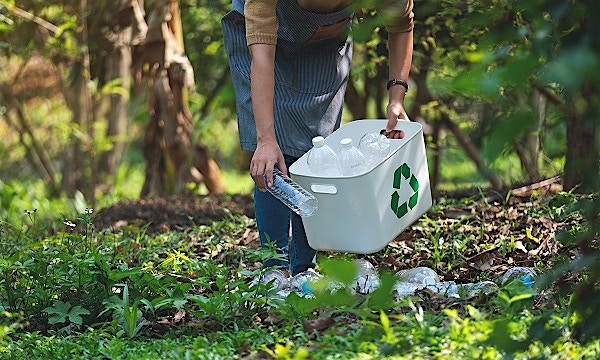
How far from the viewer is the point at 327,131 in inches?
150

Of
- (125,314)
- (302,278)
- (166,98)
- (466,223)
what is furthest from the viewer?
(166,98)

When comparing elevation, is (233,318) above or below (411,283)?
above

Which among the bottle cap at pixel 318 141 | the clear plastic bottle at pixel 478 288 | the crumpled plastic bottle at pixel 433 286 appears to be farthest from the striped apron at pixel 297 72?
the clear plastic bottle at pixel 478 288

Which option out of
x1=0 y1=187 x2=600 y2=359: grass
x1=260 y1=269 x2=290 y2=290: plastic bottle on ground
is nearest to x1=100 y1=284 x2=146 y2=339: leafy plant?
x1=0 y1=187 x2=600 y2=359: grass

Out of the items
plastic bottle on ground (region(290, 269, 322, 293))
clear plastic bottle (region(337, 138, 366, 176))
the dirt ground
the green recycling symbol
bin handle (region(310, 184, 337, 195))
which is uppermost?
clear plastic bottle (region(337, 138, 366, 176))

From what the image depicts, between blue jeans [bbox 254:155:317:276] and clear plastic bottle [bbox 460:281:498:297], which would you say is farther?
blue jeans [bbox 254:155:317:276]

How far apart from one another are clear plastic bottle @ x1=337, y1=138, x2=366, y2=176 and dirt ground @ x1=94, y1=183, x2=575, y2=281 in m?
0.61

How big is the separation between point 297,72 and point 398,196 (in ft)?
2.33

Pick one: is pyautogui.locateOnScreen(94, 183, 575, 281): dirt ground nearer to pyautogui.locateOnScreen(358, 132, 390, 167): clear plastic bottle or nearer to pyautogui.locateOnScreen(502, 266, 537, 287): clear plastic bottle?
pyautogui.locateOnScreen(502, 266, 537, 287): clear plastic bottle

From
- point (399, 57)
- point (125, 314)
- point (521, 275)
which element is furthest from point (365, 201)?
point (125, 314)

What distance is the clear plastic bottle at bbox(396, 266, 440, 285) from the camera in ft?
11.3

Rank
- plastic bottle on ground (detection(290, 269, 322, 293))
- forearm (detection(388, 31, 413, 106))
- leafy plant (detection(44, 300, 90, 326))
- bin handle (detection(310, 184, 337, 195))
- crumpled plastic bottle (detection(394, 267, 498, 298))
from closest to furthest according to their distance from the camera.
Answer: leafy plant (detection(44, 300, 90, 326))
crumpled plastic bottle (detection(394, 267, 498, 298))
bin handle (detection(310, 184, 337, 195))
plastic bottle on ground (detection(290, 269, 322, 293))
forearm (detection(388, 31, 413, 106))

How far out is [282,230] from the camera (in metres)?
3.75

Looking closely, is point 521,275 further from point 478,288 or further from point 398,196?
point 398,196
